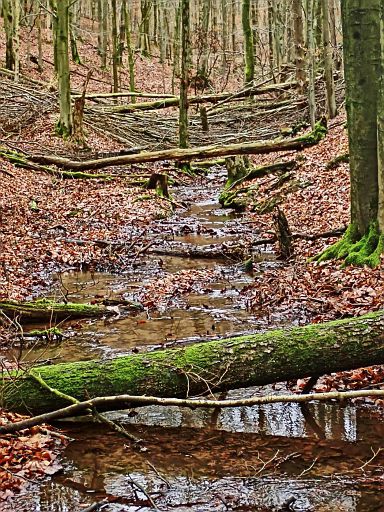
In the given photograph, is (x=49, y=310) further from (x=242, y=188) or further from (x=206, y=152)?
(x=206, y=152)

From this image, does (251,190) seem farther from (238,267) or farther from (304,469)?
(304,469)

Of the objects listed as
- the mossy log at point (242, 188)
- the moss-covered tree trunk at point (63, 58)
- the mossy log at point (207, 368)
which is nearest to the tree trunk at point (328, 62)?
the mossy log at point (242, 188)

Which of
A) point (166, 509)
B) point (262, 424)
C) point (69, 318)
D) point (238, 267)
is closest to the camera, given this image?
point (166, 509)

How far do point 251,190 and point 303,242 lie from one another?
611 centimetres

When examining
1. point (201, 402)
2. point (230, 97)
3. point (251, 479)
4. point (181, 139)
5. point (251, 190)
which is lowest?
point (251, 479)

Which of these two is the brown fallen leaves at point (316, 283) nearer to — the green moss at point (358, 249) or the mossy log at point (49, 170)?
the green moss at point (358, 249)

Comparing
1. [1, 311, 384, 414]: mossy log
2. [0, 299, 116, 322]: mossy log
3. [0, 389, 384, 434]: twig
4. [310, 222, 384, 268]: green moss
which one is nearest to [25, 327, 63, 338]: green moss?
[0, 299, 116, 322]: mossy log

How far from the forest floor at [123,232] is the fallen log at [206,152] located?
494 millimetres

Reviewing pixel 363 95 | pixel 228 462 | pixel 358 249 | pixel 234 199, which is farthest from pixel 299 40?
pixel 228 462

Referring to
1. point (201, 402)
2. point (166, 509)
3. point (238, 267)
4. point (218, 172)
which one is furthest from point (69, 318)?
A: point (218, 172)

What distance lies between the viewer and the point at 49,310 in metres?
8.66

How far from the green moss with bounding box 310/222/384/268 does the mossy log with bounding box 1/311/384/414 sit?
347 cm

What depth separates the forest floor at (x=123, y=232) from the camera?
7.98 metres

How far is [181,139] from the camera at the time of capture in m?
20.7
